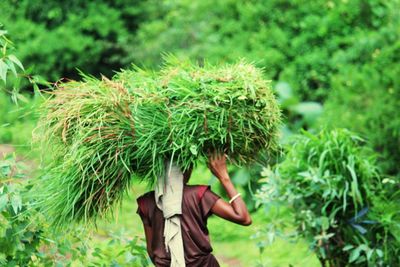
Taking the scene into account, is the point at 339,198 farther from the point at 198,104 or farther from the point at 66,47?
the point at 66,47

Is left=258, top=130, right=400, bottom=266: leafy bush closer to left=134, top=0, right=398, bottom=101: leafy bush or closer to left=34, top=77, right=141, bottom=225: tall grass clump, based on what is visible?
left=34, top=77, right=141, bottom=225: tall grass clump

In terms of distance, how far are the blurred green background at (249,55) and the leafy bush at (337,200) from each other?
227 millimetres

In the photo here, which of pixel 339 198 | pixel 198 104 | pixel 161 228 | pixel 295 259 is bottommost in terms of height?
pixel 295 259

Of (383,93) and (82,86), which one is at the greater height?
(82,86)

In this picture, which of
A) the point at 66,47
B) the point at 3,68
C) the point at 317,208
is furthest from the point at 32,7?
the point at 3,68

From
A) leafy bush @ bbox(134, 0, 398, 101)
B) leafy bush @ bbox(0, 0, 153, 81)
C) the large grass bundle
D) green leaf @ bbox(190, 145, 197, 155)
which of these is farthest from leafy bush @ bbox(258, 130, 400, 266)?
leafy bush @ bbox(0, 0, 153, 81)

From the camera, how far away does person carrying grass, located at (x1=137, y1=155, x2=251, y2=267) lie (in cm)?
402

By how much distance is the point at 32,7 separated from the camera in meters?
13.5

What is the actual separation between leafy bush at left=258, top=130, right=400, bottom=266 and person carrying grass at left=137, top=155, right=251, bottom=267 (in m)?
1.58

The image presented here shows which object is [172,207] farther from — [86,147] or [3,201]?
[3,201]

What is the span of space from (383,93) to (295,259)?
1948mm

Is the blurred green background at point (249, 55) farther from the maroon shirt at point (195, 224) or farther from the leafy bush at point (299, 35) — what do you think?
the maroon shirt at point (195, 224)

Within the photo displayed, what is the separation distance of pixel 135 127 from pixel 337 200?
2.23m

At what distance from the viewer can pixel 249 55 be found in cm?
1007
